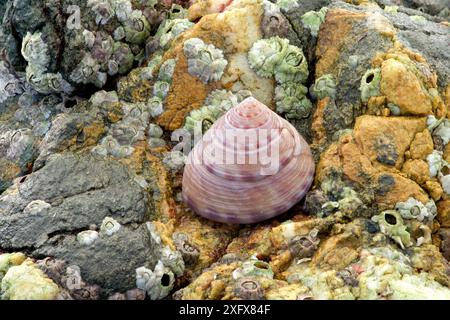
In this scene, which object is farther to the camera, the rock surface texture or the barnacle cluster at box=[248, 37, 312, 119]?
the barnacle cluster at box=[248, 37, 312, 119]

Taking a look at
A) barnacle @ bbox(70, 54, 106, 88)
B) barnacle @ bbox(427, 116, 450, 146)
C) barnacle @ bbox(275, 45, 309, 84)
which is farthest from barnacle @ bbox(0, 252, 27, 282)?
barnacle @ bbox(427, 116, 450, 146)

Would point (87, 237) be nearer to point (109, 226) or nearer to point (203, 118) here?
point (109, 226)

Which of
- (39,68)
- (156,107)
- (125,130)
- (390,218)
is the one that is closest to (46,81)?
(39,68)

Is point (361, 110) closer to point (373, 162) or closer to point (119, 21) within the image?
point (373, 162)

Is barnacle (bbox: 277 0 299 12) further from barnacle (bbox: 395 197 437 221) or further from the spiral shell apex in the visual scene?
barnacle (bbox: 395 197 437 221)

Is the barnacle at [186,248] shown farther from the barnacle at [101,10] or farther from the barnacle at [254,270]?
the barnacle at [101,10]

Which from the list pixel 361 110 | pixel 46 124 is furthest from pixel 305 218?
pixel 46 124
